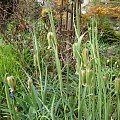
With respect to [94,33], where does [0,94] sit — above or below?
below

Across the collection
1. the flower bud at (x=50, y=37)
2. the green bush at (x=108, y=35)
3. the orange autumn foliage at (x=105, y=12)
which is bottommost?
the green bush at (x=108, y=35)

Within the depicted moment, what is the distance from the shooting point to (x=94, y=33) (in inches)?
54.5

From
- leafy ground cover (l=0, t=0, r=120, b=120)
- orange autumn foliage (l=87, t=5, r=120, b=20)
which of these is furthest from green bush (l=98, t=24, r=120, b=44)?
leafy ground cover (l=0, t=0, r=120, b=120)

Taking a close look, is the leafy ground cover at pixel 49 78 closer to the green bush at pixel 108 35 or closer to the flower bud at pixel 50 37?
the flower bud at pixel 50 37

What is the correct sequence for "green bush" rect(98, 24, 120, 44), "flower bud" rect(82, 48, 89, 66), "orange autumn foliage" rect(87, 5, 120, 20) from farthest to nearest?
"orange autumn foliage" rect(87, 5, 120, 20) < "green bush" rect(98, 24, 120, 44) < "flower bud" rect(82, 48, 89, 66)

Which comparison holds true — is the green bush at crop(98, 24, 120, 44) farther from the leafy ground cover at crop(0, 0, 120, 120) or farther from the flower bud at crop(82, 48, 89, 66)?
the flower bud at crop(82, 48, 89, 66)

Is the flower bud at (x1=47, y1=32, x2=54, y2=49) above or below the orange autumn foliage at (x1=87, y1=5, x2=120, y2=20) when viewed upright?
above

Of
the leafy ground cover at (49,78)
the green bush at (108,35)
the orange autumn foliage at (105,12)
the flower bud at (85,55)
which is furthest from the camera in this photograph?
the orange autumn foliage at (105,12)

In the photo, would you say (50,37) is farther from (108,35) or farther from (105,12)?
(105,12)

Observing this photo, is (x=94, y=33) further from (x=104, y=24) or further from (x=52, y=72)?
(x=104, y=24)

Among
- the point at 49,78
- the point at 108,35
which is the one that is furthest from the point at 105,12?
the point at 49,78

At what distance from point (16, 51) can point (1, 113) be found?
45.4 inches

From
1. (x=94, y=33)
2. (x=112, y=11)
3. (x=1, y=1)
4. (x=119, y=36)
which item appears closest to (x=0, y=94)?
(x=94, y=33)

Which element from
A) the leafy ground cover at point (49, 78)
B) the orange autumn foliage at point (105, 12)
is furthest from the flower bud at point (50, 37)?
the orange autumn foliage at point (105, 12)
